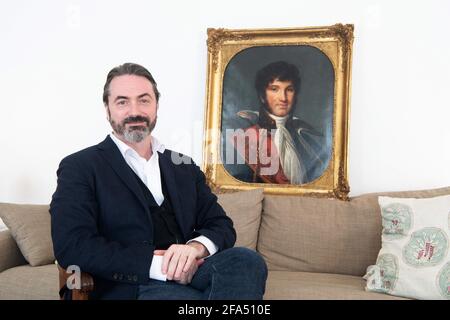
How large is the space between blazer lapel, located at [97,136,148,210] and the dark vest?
57mm

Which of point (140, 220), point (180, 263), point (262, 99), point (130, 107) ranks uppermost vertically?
point (262, 99)

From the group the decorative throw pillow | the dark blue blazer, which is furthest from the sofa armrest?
the decorative throw pillow

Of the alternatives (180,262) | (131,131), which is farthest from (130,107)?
(180,262)

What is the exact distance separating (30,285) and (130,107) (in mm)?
1037

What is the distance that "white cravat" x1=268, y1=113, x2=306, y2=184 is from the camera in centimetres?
286

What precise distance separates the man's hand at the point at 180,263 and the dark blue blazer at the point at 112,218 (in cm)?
6

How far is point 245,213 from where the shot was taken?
261cm

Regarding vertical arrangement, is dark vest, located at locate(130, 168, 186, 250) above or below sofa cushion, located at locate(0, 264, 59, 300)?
above

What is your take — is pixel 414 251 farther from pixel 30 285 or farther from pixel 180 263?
pixel 30 285

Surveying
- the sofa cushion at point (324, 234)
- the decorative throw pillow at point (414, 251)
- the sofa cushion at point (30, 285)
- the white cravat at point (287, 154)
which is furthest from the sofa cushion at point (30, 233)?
the decorative throw pillow at point (414, 251)

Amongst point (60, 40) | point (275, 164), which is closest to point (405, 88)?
point (275, 164)

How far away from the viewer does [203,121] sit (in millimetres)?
3045

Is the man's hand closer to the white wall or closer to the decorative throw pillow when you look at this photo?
the decorative throw pillow

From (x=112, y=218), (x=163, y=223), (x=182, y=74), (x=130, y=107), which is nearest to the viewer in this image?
(x=112, y=218)
